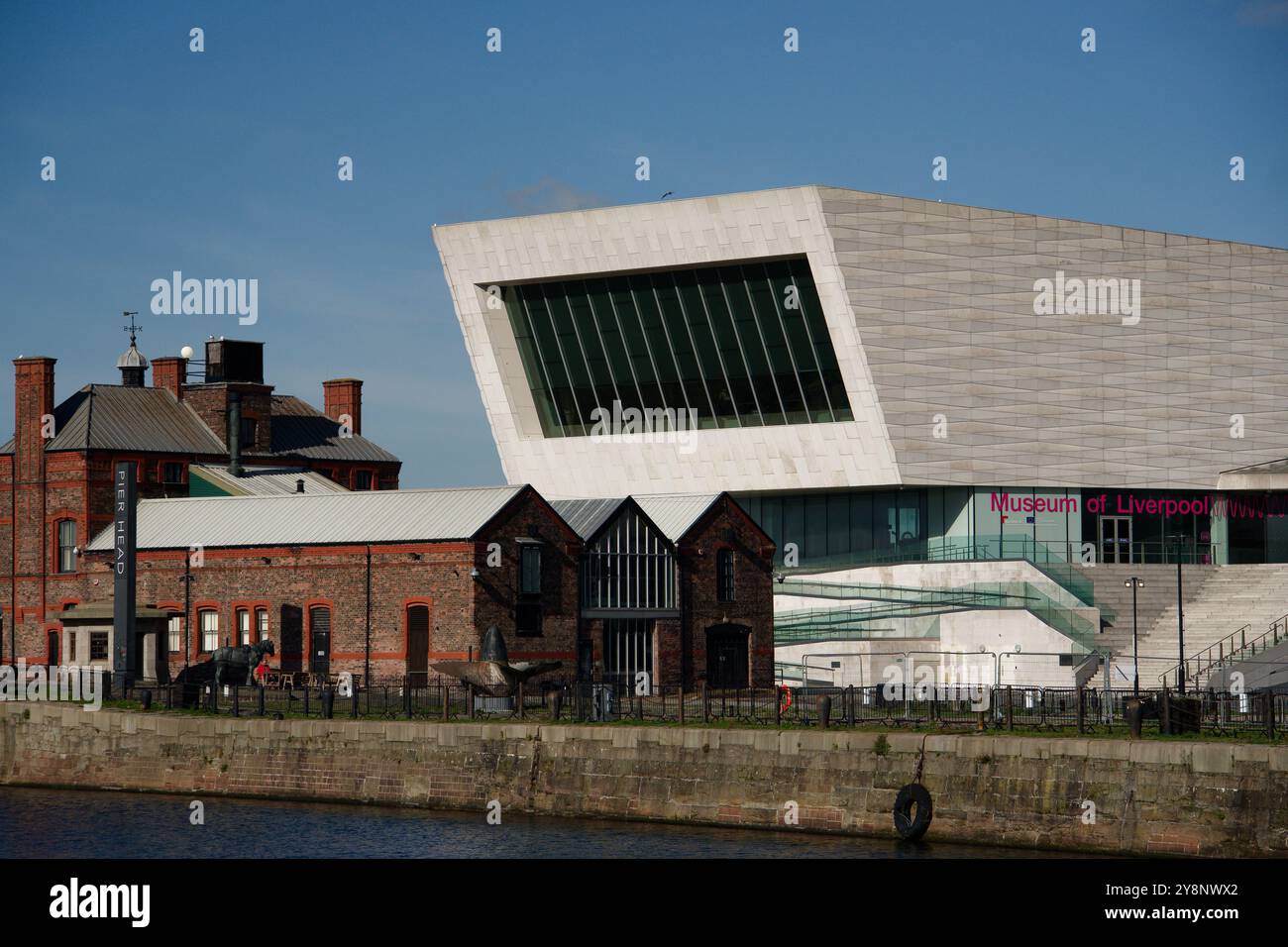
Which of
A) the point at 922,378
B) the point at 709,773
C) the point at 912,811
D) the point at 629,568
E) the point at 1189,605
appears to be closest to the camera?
the point at 912,811

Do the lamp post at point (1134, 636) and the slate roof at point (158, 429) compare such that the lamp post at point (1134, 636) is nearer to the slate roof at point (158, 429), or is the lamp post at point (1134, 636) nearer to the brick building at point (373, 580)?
the brick building at point (373, 580)

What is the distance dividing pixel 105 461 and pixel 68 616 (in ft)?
52.4

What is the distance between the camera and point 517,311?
81.8 m

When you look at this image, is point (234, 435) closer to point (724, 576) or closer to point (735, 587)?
point (724, 576)

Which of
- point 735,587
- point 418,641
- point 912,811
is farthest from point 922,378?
point 912,811

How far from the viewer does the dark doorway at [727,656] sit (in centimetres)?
6838

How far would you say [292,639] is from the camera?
65.4 m

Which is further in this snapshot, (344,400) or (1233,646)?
(344,400)

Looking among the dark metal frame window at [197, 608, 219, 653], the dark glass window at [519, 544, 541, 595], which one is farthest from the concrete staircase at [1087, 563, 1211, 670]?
the dark metal frame window at [197, 608, 219, 653]

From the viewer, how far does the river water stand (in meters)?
39.3

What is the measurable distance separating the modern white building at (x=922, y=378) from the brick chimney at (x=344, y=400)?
64.4ft

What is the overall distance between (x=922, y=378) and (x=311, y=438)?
33719mm

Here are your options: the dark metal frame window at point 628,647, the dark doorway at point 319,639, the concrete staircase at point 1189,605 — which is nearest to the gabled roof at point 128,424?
the dark doorway at point 319,639
